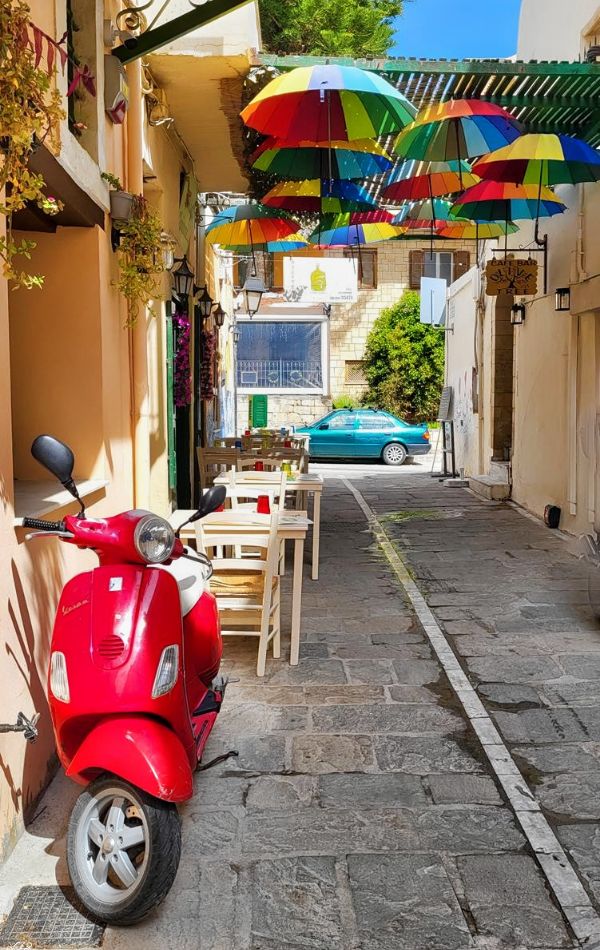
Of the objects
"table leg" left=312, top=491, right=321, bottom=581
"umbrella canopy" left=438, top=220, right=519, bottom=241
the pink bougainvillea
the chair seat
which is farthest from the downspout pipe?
"umbrella canopy" left=438, top=220, right=519, bottom=241

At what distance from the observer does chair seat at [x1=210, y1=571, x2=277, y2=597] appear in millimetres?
5441

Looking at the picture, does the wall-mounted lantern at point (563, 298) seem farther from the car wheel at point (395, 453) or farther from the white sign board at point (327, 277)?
the white sign board at point (327, 277)

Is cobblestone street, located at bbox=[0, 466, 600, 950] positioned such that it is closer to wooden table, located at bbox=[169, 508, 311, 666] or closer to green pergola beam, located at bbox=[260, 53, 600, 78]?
wooden table, located at bbox=[169, 508, 311, 666]

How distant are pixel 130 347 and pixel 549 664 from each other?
346cm

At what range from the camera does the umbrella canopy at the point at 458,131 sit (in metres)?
7.85

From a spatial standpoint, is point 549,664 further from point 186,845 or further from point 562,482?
point 562,482

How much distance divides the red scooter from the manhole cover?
0.25 feet

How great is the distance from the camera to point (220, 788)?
12.9 feet

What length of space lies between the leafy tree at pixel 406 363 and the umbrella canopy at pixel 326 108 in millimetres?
24616

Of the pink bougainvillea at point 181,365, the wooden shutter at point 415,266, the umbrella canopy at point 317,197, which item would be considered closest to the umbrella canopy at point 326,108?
the umbrella canopy at point 317,197

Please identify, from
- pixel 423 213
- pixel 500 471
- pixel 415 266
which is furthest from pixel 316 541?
pixel 415 266

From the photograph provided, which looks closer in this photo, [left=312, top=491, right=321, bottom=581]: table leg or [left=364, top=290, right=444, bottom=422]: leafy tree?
[left=312, top=491, right=321, bottom=581]: table leg

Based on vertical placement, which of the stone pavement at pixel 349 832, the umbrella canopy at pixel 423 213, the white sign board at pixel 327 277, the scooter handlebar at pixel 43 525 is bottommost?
the stone pavement at pixel 349 832

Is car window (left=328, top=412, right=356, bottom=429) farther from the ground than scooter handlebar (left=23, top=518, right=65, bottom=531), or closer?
closer
